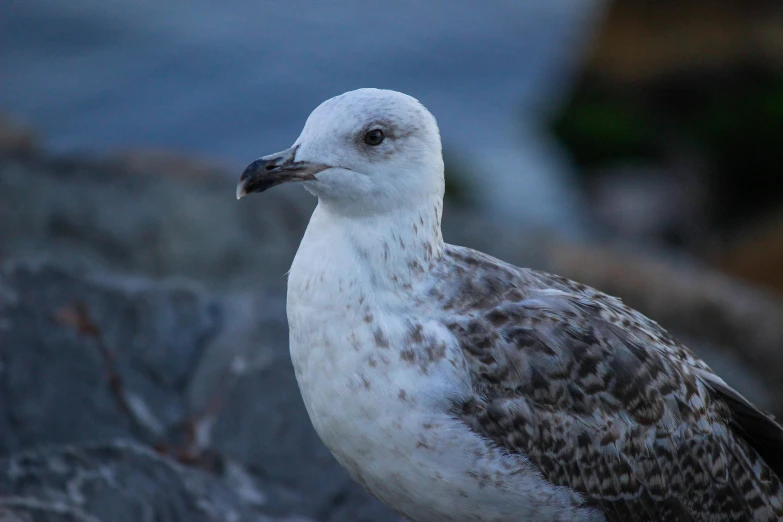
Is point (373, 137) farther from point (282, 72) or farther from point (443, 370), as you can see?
point (282, 72)

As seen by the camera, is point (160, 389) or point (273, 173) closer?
point (273, 173)

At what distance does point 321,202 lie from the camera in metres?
4.50

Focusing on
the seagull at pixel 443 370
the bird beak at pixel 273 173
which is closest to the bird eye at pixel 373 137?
the seagull at pixel 443 370

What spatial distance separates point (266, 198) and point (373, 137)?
434cm

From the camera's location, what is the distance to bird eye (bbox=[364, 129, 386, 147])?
4316 millimetres

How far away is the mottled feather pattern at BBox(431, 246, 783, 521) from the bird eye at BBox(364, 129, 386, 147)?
649 millimetres

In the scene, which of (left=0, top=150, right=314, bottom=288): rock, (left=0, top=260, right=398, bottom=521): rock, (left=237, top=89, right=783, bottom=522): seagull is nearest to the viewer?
(left=237, top=89, right=783, bottom=522): seagull

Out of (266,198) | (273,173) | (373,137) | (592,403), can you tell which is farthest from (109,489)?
(266,198)

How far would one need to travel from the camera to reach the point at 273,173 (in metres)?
4.25

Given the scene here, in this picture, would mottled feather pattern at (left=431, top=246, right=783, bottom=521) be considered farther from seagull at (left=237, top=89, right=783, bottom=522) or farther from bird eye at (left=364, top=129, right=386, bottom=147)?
bird eye at (left=364, top=129, right=386, bottom=147)

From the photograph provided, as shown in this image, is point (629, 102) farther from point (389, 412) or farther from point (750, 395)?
point (389, 412)

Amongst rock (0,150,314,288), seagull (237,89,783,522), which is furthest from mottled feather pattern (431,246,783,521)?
rock (0,150,314,288)

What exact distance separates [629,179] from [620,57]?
2.61 m

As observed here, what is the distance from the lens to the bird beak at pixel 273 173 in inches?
167
